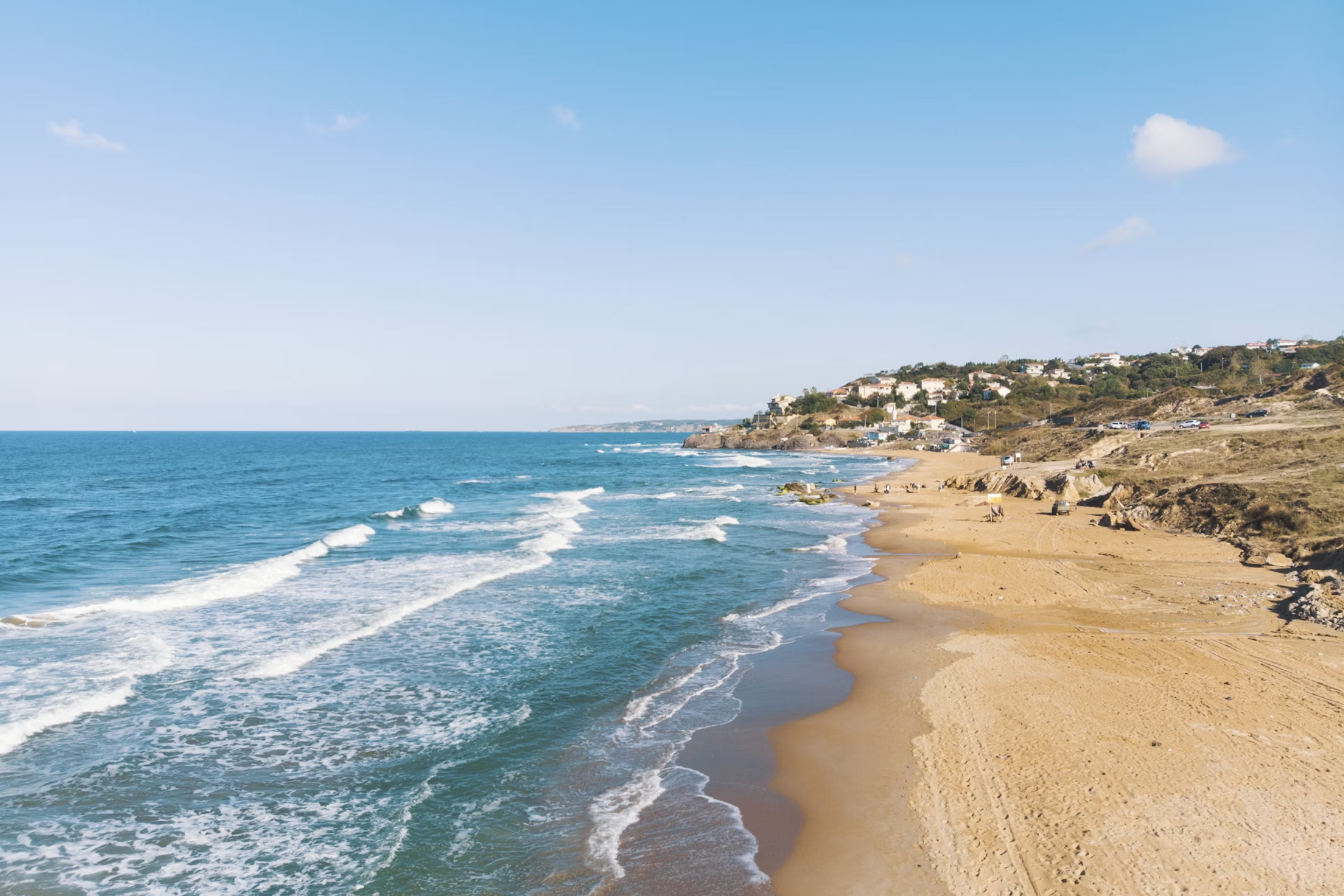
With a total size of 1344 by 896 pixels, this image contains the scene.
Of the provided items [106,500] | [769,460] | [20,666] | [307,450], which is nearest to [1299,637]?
[20,666]

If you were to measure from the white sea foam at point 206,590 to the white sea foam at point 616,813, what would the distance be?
1815 centimetres

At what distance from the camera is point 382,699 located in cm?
1514

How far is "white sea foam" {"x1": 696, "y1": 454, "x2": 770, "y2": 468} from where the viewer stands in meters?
94.4

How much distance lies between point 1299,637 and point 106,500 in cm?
6528

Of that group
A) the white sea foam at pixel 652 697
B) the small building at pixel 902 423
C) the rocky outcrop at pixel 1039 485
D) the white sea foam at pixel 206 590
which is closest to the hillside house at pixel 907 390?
the small building at pixel 902 423

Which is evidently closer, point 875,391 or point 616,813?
point 616,813

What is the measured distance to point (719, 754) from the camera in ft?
40.7

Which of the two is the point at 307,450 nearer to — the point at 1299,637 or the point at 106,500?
the point at 106,500

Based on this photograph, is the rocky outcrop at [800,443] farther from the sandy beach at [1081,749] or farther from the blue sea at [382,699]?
the sandy beach at [1081,749]

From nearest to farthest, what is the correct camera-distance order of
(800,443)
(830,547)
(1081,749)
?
1. (1081,749)
2. (830,547)
3. (800,443)

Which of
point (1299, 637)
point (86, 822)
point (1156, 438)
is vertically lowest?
point (86, 822)

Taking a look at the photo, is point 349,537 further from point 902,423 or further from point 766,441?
point 902,423

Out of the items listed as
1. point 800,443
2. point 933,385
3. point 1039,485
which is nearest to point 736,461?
point 800,443

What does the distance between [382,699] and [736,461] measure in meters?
88.7
